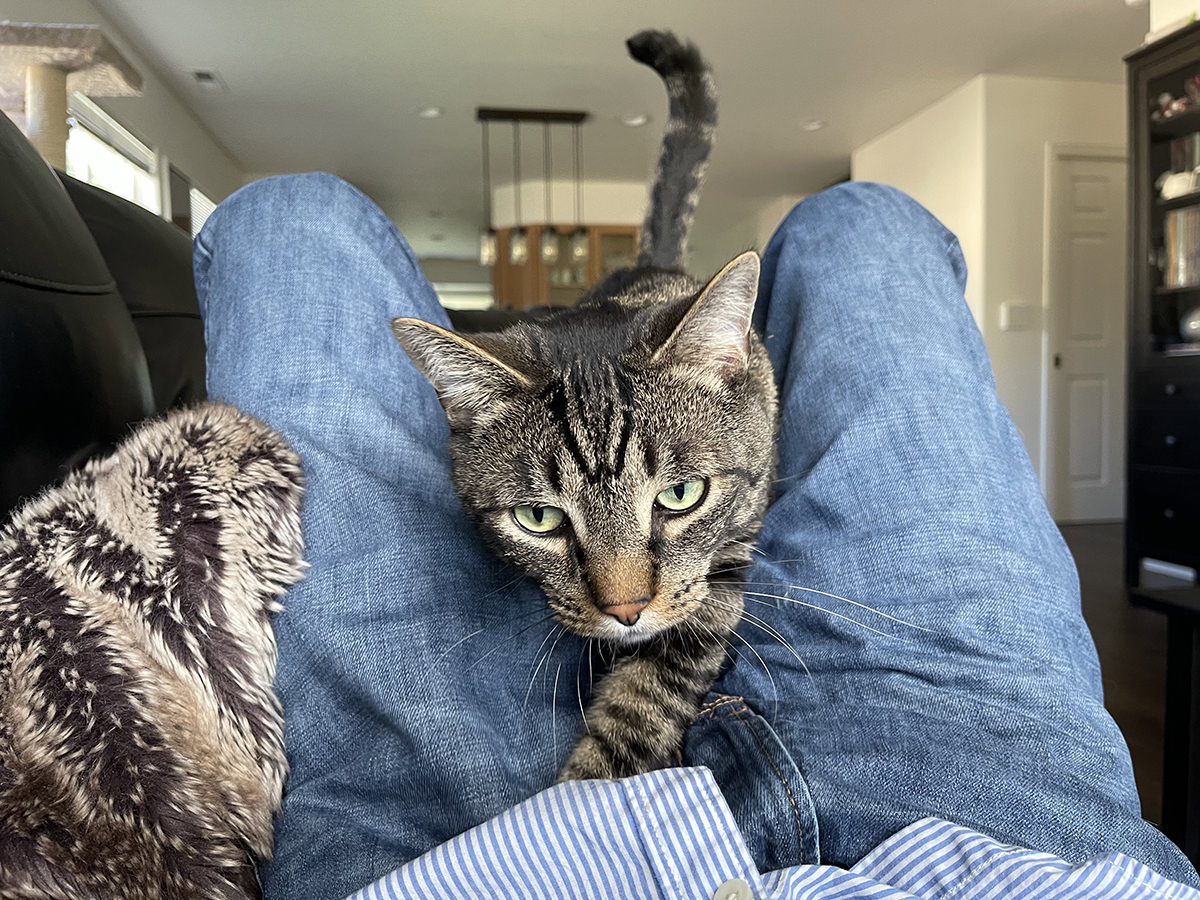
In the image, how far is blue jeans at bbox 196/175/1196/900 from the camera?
0.60 meters

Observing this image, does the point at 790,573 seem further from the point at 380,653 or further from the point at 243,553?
the point at 243,553

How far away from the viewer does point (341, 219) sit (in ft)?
2.95

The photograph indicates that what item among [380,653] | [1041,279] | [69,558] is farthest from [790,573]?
[1041,279]

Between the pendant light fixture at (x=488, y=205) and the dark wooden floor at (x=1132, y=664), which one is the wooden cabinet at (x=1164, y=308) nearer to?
the dark wooden floor at (x=1132, y=664)

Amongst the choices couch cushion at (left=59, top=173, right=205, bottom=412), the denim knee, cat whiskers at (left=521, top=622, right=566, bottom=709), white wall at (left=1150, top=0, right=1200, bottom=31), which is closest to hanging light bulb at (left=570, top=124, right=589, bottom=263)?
white wall at (left=1150, top=0, right=1200, bottom=31)

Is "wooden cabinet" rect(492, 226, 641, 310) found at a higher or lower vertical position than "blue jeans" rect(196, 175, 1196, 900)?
higher

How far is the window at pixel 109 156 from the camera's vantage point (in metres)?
3.44

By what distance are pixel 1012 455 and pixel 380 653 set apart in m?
0.77

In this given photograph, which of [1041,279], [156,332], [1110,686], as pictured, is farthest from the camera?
[1041,279]

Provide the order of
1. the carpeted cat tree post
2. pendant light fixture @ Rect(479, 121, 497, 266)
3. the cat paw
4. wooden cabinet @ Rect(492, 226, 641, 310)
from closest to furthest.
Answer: the cat paw < the carpeted cat tree post < pendant light fixture @ Rect(479, 121, 497, 266) < wooden cabinet @ Rect(492, 226, 641, 310)

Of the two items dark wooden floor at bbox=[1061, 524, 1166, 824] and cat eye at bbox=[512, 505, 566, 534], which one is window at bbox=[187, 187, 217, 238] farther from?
dark wooden floor at bbox=[1061, 524, 1166, 824]

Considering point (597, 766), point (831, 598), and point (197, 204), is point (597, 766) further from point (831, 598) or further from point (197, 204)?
point (197, 204)

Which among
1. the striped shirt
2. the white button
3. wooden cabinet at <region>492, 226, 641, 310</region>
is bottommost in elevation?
the white button

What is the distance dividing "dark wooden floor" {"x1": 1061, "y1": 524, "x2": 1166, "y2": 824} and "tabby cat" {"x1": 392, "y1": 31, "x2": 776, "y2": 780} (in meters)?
1.16
